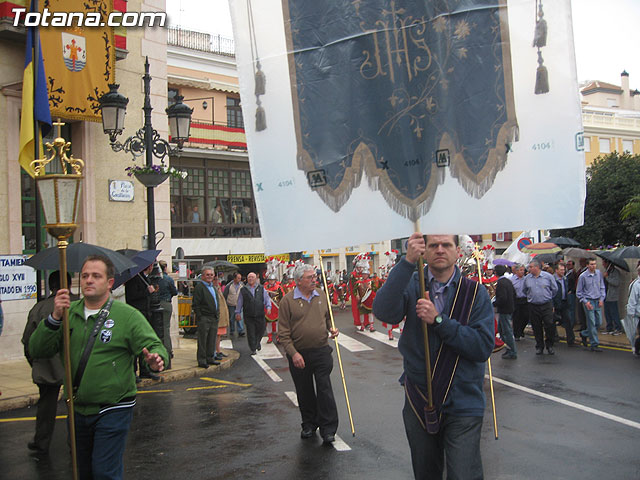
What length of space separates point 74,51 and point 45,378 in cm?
990

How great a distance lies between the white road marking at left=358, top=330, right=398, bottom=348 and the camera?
16.4 metres

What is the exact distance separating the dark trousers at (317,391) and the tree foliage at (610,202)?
1365 inches

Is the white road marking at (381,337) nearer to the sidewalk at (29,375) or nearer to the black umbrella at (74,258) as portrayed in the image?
the sidewalk at (29,375)

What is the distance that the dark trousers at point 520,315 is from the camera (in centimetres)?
1552

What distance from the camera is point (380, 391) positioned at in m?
10.0

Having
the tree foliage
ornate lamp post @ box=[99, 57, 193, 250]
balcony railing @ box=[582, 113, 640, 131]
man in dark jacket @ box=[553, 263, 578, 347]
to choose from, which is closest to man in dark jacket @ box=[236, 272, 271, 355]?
ornate lamp post @ box=[99, 57, 193, 250]

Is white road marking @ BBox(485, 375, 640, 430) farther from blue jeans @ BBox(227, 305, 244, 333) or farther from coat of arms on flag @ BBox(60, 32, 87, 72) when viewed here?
blue jeans @ BBox(227, 305, 244, 333)

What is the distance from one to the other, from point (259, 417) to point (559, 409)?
3.77m

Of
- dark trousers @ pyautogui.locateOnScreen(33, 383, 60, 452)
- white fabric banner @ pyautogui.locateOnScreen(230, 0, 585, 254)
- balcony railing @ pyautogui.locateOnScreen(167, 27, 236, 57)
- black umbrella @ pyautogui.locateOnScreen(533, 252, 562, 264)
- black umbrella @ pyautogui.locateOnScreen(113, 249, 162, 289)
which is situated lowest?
dark trousers @ pyautogui.locateOnScreen(33, 383, 60, 452)

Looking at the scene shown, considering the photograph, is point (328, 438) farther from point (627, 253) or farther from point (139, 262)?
point (627, 253)

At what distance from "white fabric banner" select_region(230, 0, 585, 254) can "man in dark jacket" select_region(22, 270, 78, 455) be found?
3.75m

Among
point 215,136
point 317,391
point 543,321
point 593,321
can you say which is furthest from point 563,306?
point 215,136

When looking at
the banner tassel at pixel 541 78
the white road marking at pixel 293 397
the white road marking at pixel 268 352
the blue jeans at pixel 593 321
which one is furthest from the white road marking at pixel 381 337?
the banner tassel at pixel 541 78

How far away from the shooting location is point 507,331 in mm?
13234
